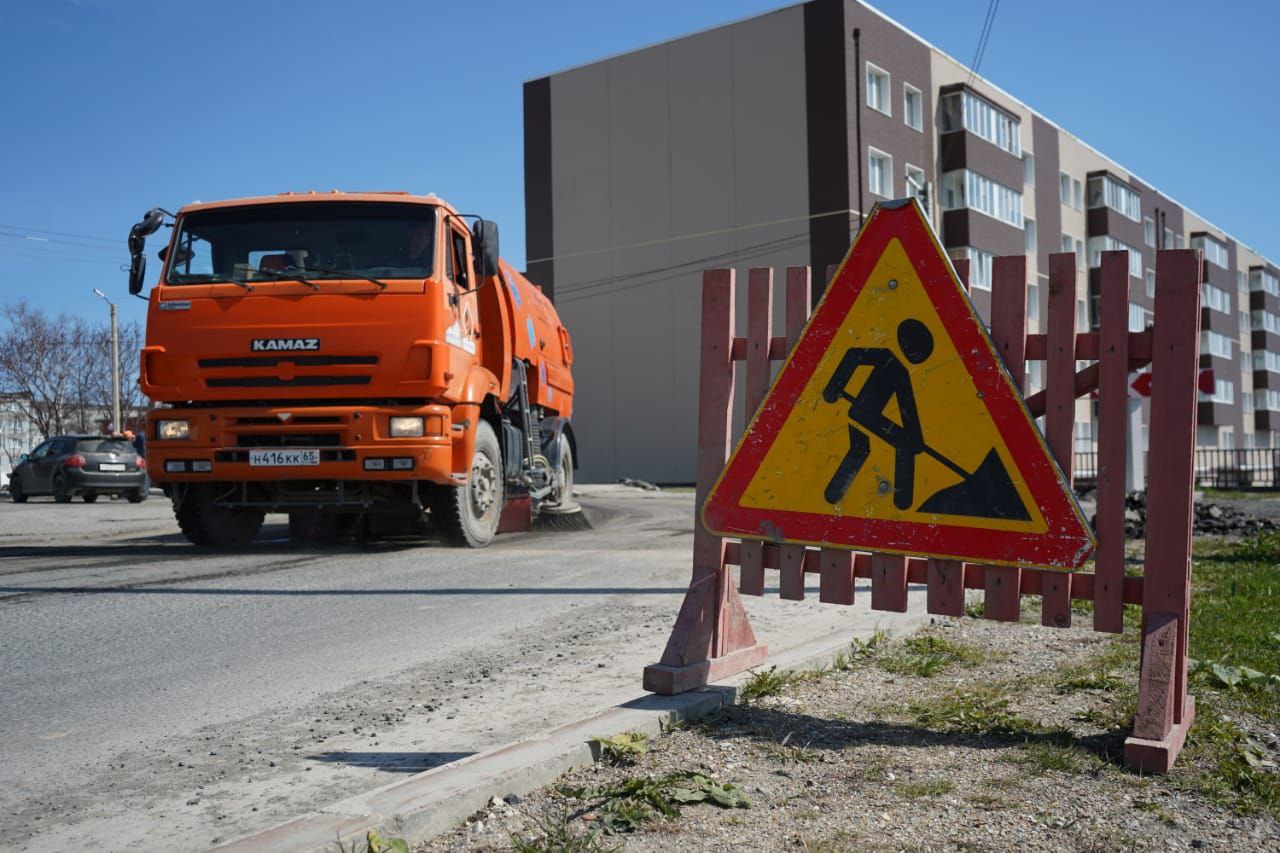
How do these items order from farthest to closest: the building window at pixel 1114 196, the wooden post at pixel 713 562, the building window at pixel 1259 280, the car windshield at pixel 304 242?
the building window at pixel 1259 280, the building window at pixel 1114 196, the car windshield at pixel 304 242, the wooden post at pixel 713 562

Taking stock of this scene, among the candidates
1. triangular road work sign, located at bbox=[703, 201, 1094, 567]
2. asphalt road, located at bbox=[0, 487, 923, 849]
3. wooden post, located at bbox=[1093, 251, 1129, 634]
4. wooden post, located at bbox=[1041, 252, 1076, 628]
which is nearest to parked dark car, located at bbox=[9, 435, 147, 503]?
asphalt road, located at bbox=[0, 487, 923, 849]

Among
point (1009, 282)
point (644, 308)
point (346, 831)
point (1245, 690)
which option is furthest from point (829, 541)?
point (644, 308)

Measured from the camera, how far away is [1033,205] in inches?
1891

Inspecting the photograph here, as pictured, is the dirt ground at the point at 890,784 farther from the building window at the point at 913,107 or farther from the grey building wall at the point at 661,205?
the building window at the point at 913,107

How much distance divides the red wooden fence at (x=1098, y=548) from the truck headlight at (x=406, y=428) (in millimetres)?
5505

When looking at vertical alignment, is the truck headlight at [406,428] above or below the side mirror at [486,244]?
below

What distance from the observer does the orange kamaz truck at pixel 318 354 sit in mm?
9516

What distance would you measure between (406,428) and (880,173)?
105ft

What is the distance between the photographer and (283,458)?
9.58 meters

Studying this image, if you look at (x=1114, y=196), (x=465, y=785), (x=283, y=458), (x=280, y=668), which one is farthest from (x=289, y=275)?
(x=1114, y=196)

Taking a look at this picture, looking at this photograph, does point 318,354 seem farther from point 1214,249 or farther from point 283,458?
point 1214,249

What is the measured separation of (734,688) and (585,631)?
6.82 feet

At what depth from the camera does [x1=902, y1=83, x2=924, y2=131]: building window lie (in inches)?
1569

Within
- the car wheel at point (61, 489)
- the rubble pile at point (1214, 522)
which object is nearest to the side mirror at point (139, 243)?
the rubble pile at point (1214, 522)
